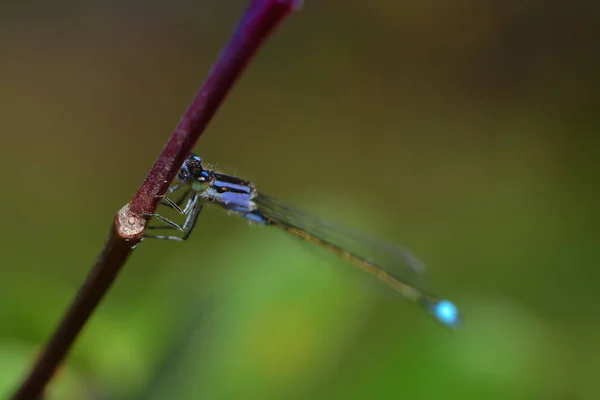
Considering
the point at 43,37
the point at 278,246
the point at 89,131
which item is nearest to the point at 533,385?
the point at 278,246

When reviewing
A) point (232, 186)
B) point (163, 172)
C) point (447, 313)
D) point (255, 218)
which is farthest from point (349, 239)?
point (163, 172)

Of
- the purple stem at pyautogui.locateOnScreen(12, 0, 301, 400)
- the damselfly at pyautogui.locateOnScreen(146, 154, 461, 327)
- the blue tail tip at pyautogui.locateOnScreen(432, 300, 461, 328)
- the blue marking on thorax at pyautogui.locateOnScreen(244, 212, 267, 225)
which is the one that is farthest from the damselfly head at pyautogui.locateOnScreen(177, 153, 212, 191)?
the blue tail tip at pyautogui.locateOnScreen(432, 300, 461, 328)

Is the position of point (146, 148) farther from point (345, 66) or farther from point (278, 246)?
point (278, 246)

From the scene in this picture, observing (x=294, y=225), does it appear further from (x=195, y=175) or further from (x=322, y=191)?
(x=322, y=191)

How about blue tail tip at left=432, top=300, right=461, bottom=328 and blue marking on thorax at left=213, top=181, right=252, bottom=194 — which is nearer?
blue marking on thorax at left=213, top=181, right=252, bottom=194

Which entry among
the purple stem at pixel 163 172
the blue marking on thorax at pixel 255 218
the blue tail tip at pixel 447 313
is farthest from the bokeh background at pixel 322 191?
the purple stem at pixel 163 172

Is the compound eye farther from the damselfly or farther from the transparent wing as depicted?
the transparent wing

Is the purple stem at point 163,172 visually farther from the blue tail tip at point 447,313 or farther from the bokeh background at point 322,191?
the blue tail tip at point 447,313
